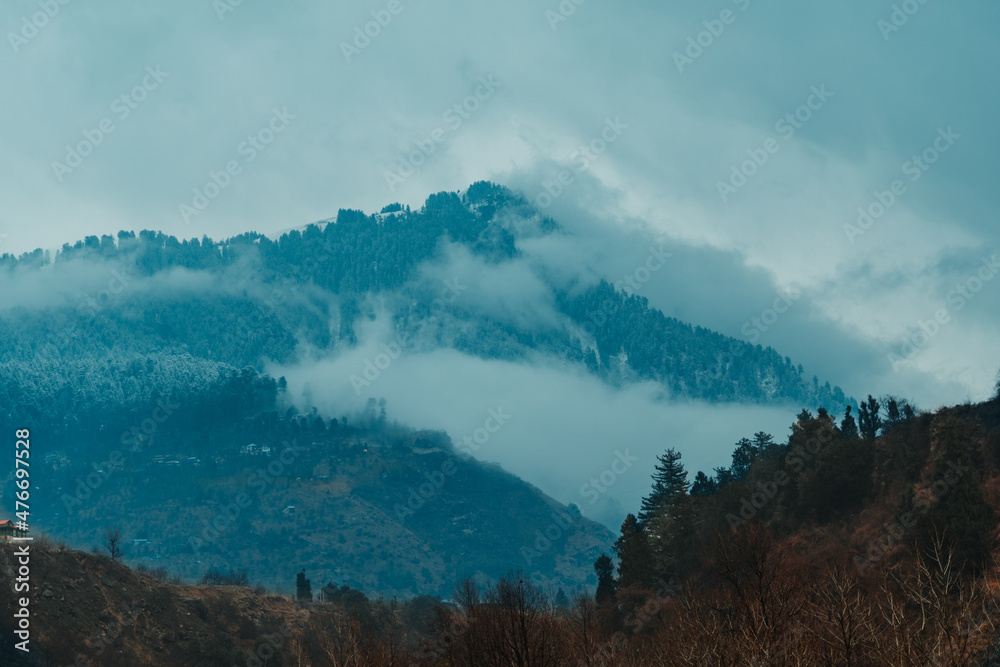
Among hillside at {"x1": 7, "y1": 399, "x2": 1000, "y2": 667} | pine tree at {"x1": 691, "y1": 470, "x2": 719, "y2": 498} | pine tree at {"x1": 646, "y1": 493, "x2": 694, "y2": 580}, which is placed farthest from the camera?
pine tree at {"x1": 691, "y1": 470, "x2": 719, "y2": 498}

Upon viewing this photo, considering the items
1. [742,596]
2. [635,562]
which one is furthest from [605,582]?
[742,596]

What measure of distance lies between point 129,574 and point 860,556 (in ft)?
280

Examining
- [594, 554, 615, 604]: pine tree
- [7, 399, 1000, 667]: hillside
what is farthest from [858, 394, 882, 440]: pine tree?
[594, 554, 615, 604]: pine tree

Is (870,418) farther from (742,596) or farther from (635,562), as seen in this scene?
(742,596)

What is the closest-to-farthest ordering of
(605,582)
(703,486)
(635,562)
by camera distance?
1. (635,562)
2. (605,582)
3. (703,486)

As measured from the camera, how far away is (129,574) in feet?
368

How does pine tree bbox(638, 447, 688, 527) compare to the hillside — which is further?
pine tree bbox(638, 447, 688, 527)

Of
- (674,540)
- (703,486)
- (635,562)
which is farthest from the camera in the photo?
(703,486)

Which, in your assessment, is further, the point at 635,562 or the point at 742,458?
the point at 742,458

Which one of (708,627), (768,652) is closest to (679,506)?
(708,627)

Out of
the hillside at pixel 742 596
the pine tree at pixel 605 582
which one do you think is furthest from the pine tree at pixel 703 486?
the pine tree at pixel 605 582

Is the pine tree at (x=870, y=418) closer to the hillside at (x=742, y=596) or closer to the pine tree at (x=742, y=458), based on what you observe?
the hillside at (x=742, y=596)

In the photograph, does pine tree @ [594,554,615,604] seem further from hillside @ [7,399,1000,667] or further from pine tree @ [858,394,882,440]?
pine tree @ [858,394,882,440]

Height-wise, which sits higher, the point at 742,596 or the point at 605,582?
the point at 605,582
